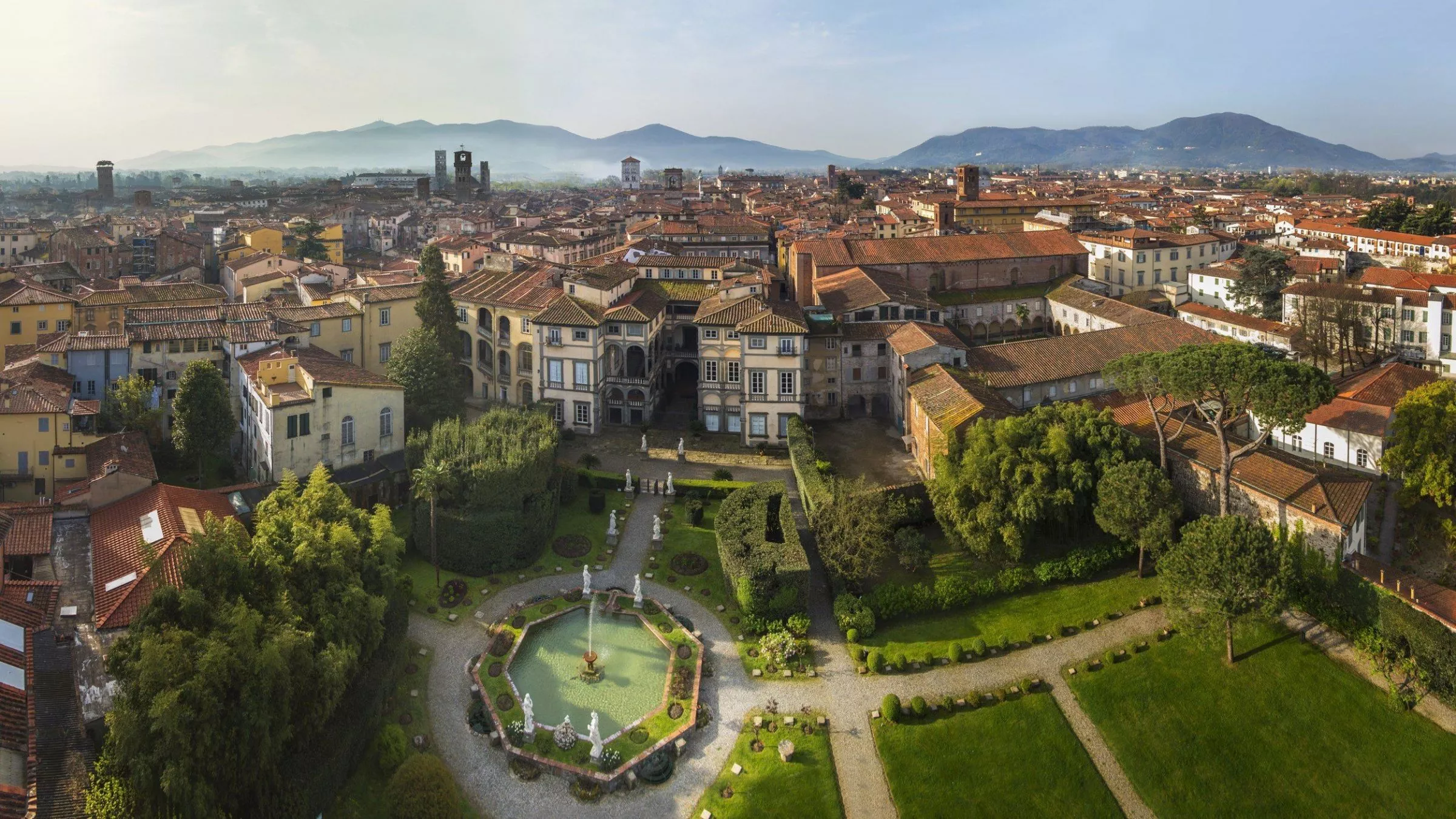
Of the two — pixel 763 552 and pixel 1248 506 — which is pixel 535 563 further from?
pixel 1248 506

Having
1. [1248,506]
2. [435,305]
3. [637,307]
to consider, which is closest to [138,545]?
[435,305]

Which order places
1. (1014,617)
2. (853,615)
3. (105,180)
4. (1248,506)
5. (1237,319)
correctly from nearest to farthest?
(853,615) < (1014,617) < (1248,506) < (1237,319) < (105,180)

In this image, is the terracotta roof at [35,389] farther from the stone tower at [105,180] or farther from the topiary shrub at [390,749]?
the stone tower at [105,180]

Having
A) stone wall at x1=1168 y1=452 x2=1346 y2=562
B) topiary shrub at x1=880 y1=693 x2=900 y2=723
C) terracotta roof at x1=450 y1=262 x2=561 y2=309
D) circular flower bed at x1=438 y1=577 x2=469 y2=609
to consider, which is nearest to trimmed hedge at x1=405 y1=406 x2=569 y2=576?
circular flower bed at x1=438 y1=577 x2=469 y2=609

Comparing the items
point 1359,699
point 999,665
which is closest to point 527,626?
point 999,665

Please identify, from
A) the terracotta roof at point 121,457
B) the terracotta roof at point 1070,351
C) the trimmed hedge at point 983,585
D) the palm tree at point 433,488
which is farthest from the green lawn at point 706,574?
the terracotta roof at point 121,457

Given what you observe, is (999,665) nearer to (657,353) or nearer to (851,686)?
(851,686)

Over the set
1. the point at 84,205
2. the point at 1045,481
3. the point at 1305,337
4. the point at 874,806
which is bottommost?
the point at 874,806
